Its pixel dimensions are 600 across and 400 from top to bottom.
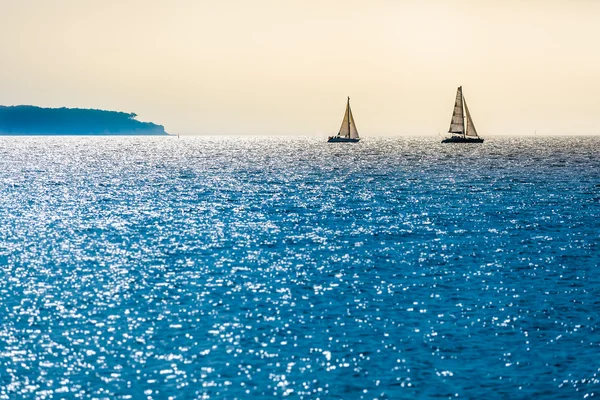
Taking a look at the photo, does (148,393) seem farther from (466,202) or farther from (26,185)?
(26,185)

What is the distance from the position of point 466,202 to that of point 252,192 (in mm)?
36036

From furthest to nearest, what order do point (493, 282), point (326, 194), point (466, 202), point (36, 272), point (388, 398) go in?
point (326, 194), point (466, 202), point (36, 272), point (493, 282), point (388, 398)

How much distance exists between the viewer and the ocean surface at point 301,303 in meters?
32.2

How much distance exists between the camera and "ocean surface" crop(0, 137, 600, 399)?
32156mm

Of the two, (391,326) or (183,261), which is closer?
(391,326)

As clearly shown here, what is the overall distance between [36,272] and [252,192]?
71.7 meters

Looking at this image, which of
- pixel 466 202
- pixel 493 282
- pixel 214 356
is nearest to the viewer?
pixel 214 356

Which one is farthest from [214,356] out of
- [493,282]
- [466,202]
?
[466,202]

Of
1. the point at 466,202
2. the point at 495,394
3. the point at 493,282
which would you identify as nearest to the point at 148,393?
the point at 495,394

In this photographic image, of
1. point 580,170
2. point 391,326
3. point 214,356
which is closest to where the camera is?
point 214,356

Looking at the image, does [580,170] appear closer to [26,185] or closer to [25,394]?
[26,185]

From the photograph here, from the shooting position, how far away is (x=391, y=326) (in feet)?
132

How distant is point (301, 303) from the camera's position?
4550 cm

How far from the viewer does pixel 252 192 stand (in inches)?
4983
